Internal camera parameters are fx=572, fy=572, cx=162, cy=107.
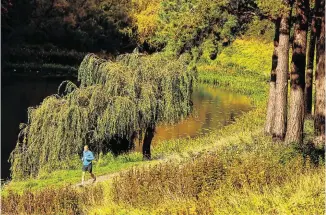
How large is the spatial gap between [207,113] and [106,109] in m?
16.7

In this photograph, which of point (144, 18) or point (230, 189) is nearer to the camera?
point (230, 189)

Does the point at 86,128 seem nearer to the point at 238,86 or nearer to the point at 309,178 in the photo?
the point at 309,178

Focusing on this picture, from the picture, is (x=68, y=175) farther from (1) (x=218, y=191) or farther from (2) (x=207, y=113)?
(2) (x=207, y=113)

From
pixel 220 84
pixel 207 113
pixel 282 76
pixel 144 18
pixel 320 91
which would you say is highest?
pixel 144 18

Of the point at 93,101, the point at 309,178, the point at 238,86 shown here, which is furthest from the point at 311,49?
the point at 238,86

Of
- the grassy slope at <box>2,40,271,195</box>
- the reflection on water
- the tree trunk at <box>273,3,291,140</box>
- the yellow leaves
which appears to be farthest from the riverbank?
the yellow leaves

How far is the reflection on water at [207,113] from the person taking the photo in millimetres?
30094

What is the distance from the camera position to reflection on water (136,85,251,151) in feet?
98.7

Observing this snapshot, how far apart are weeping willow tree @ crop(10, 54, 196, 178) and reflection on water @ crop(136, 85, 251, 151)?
8.74ft

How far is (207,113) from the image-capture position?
36.7 meters

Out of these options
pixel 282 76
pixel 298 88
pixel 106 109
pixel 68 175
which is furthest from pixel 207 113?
pixel 298 88

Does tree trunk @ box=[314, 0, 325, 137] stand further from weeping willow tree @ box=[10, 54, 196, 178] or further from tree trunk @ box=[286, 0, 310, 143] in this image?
weeping willow tree @ box=[10, 54, 196, 178]

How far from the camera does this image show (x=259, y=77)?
51594 mm

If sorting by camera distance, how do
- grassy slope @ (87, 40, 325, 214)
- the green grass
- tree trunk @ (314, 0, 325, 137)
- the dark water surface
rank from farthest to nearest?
the dark water surface → the green grass → tree trunk @ (314, 0, 325, 137) → grassy slope @ (87, 40, 325, 214)
